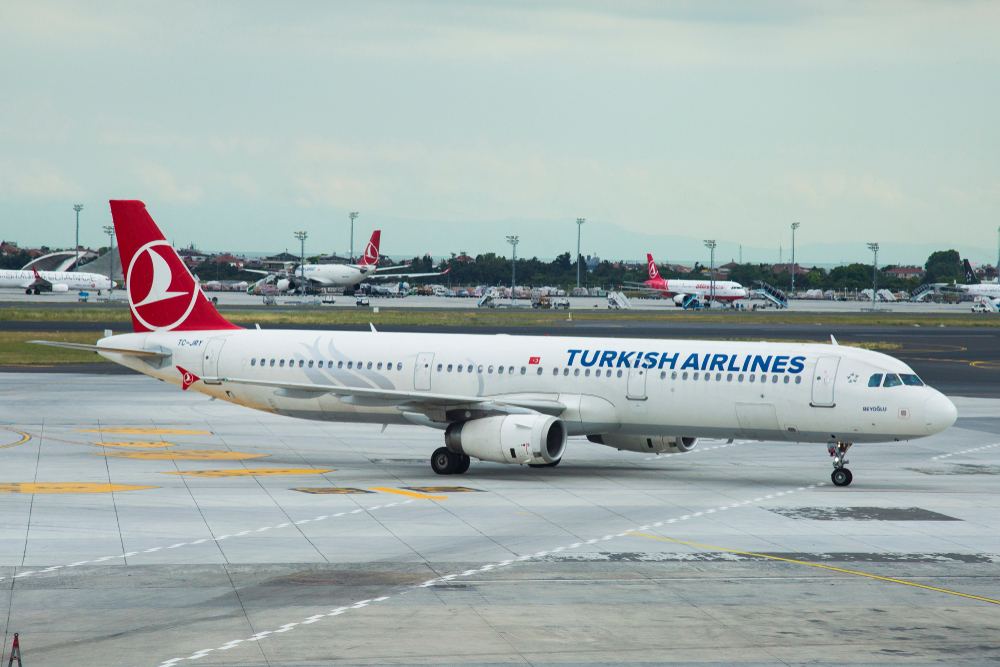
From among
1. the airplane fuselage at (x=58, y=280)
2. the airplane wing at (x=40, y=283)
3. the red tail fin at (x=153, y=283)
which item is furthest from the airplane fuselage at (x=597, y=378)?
the airplane fuselage at (x=58, y=280)

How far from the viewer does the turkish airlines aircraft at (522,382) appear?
98.4 feet

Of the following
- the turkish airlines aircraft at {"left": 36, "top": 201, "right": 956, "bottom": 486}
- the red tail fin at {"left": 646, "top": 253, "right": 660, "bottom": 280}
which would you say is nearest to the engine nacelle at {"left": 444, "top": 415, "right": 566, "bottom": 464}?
the turkish airlines aircraft at {"left": 36, "top": 201, "right": 956, "bottom": 486}

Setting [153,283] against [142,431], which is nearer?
[153,283]

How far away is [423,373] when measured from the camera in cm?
3394

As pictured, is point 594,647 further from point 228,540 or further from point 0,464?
point 0,464

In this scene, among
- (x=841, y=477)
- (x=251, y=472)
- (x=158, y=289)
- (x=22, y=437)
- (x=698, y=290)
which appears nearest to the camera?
(x=841, y=477)

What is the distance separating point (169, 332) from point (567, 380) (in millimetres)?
14868

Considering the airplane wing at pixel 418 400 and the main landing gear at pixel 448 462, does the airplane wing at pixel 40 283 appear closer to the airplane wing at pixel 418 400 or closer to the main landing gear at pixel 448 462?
the airplane wing at pixel 418 400

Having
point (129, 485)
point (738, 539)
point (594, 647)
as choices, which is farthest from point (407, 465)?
point (594, 647)

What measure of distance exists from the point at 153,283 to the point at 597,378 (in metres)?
16.8

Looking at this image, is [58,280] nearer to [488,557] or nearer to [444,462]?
[444,462]

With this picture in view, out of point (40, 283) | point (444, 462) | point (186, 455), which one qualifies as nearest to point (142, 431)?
point (186, 455)

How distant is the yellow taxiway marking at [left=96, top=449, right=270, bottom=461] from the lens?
34750 mm

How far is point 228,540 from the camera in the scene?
2272 cm
